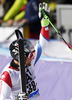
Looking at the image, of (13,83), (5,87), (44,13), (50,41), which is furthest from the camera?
(50,41)

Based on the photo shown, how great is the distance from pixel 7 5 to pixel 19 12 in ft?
1.05

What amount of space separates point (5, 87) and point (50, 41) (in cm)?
261

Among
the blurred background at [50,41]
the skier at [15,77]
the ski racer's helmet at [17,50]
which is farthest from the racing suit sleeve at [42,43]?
the blurred background at [50,41]

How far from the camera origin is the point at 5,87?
8.32 feet

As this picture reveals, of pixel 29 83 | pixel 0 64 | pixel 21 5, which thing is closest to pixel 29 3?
pixel 21 5

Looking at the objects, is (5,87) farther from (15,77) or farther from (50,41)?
(50,41)

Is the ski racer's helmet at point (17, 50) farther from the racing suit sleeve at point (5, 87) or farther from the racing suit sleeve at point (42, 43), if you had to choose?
the racing suit sleeve at point (42, 43)

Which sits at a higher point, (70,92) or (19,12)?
(19,12)

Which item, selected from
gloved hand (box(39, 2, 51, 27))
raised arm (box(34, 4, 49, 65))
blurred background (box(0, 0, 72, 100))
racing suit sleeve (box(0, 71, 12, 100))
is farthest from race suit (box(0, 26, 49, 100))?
blurred background (box(0, 0, 72, 100))

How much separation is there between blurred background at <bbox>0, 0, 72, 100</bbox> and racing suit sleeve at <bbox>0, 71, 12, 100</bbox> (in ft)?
3.50

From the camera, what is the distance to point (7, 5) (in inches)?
240

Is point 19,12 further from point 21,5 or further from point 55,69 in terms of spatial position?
point 55,69

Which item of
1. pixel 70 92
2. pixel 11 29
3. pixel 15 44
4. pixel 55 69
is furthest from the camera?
pixel 11 29

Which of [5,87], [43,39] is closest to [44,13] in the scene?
[43,39]
